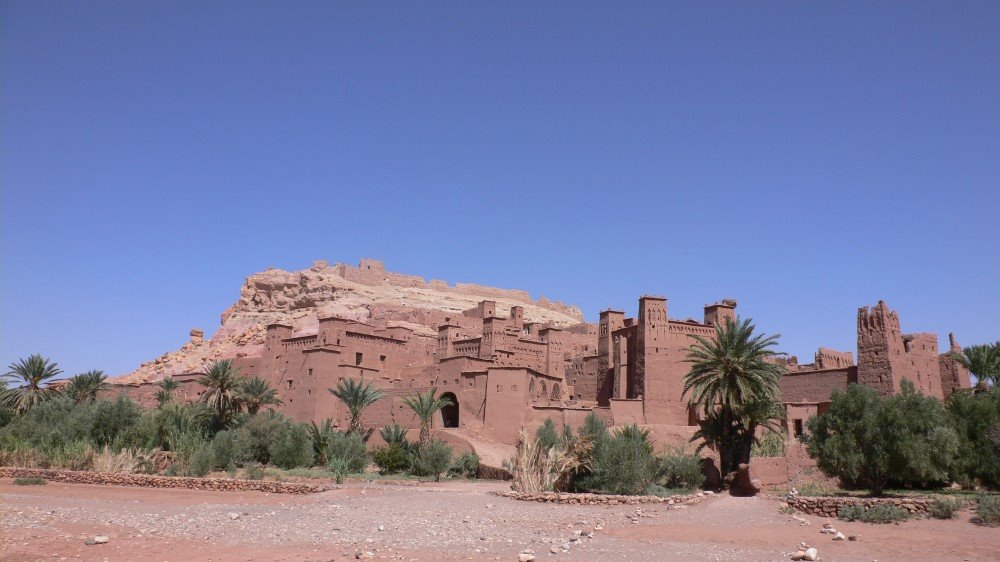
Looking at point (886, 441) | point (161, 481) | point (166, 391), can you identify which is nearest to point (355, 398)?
point (161, 481)

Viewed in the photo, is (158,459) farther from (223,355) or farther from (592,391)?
(223,355)

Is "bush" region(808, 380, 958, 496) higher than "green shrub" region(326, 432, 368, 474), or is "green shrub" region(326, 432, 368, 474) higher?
"bush" region(808, 380, 958, 496)

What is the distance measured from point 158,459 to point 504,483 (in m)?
14.0

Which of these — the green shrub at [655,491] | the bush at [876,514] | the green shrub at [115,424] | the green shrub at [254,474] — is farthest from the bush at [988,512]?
the green shrub at [115,424]

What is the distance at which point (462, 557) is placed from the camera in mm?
12992

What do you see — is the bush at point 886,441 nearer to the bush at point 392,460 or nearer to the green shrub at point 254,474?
the bush at point 392,460

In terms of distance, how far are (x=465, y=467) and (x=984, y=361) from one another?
77.8 ft

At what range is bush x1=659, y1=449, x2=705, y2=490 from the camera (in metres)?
25.3

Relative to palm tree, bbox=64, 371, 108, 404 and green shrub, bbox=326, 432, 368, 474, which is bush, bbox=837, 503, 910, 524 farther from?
palm tree, bbox=64, 371, 108, 404

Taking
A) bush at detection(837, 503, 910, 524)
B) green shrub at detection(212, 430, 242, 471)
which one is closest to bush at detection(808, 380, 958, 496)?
bush at detection(837, 503, 910, 524)

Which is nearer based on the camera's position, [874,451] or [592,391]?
[874,451]

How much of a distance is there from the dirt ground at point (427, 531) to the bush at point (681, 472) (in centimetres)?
391

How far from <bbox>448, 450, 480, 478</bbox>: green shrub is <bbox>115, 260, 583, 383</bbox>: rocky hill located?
23214mm

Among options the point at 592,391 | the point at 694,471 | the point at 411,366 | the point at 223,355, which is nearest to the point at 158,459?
the point at 411,366
